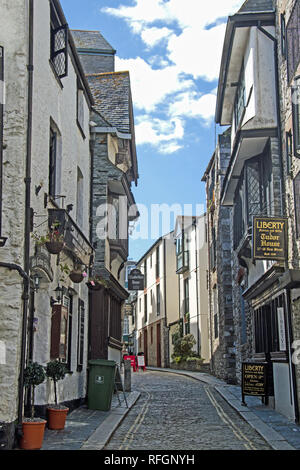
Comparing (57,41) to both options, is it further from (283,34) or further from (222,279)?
(222,279)

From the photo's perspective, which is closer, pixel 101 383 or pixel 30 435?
pixel 30 435

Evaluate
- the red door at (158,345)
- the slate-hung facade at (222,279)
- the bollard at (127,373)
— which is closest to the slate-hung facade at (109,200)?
the bollard at (127,373)

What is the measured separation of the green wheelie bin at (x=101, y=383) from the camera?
1366 cm

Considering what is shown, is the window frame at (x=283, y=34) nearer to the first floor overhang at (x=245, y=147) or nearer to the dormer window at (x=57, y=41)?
the first floor overhang at (x=245, y=147)

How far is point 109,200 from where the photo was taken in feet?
63.2

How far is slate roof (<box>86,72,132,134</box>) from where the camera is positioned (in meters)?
20.3

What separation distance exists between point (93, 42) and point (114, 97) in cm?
475

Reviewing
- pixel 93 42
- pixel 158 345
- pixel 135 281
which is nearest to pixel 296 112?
pixel 93 42

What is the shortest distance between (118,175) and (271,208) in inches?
252

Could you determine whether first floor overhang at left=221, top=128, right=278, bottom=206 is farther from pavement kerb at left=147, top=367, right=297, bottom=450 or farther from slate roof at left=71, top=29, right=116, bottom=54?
slate roof at left=71, top=29, right=116, bottom=54

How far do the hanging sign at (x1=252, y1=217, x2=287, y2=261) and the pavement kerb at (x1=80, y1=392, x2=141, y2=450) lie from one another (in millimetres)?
4387

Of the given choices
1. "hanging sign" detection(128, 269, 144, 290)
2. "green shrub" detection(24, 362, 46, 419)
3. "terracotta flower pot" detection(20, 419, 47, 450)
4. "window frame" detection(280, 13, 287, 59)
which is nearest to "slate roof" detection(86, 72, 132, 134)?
"window frame" detection(280, 13, 287, 59)
